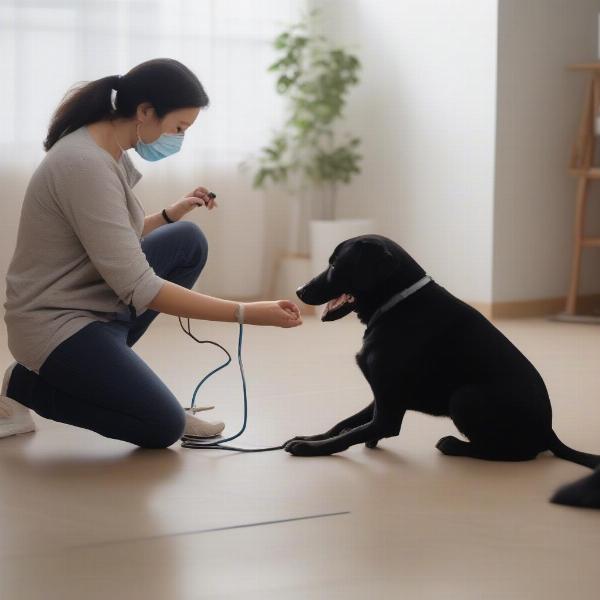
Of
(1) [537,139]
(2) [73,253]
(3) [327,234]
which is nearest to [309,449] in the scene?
(2) [73,253]

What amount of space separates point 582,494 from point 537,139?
11.2 ft

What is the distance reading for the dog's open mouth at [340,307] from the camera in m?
2.53

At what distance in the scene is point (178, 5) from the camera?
5301 millimetres

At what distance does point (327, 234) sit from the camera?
Answer: 5.32 m

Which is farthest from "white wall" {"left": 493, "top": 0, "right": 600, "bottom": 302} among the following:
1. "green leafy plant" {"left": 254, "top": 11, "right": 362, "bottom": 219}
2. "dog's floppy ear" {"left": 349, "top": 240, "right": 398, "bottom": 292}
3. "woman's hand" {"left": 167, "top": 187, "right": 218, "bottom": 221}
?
"dog's floppy ear" {"left": 349, "top": 240, "right": 398, "bottom": 292}

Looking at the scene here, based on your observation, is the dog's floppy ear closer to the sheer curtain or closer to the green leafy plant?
the sheer curtain

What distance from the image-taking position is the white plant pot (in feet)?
17.4

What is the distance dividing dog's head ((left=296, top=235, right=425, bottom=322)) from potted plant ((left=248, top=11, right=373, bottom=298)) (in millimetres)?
2773

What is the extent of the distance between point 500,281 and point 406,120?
891 millimetres

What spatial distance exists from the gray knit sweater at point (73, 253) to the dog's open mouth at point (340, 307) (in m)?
0.38

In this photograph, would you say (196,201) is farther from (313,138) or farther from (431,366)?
(313,138)

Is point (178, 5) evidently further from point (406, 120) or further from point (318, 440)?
point (318, 440)

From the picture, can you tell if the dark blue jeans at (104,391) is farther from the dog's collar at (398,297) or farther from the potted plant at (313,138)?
the potted plant at (313,138)

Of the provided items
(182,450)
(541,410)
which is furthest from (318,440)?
(541,410)
